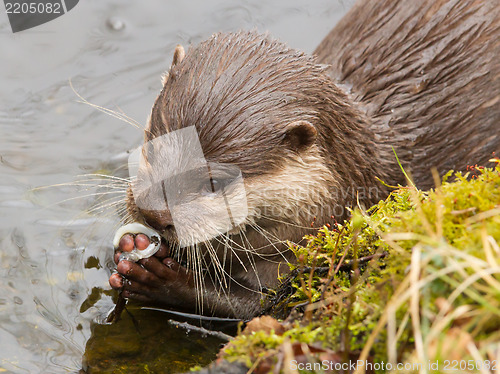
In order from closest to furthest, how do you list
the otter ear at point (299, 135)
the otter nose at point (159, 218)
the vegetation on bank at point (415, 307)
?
the vegetation on bank at point (415, 307), the otter nose at point (159, 218), the otter ear at point (299, 135)

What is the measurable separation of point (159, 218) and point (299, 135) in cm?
74

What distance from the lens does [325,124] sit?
9.85 feet

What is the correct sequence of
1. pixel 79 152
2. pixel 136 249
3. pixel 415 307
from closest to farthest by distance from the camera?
pixel 415 307
pixel 136 249
pixel 79 152

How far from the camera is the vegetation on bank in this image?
4.60 feet

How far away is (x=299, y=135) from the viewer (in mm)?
2848

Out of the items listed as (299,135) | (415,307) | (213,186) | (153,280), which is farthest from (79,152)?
(415,307)

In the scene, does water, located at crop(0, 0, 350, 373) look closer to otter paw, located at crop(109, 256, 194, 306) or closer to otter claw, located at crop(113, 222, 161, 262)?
otter paw, located at crop(109, 256, 194, 306)

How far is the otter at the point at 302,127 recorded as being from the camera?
9.21ft

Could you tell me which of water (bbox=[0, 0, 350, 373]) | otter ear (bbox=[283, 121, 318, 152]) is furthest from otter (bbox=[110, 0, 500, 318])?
water (bbox=[0, 0, 350, 373])

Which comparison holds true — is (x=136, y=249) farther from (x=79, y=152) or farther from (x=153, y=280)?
(x=79, y=152)

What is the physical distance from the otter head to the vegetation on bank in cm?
72

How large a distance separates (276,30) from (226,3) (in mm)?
564

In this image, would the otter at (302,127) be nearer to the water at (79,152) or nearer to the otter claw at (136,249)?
the otter claw at (136,249)

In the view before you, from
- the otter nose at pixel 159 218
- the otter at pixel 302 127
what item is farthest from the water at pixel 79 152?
the otter nose at pixel 159 218
